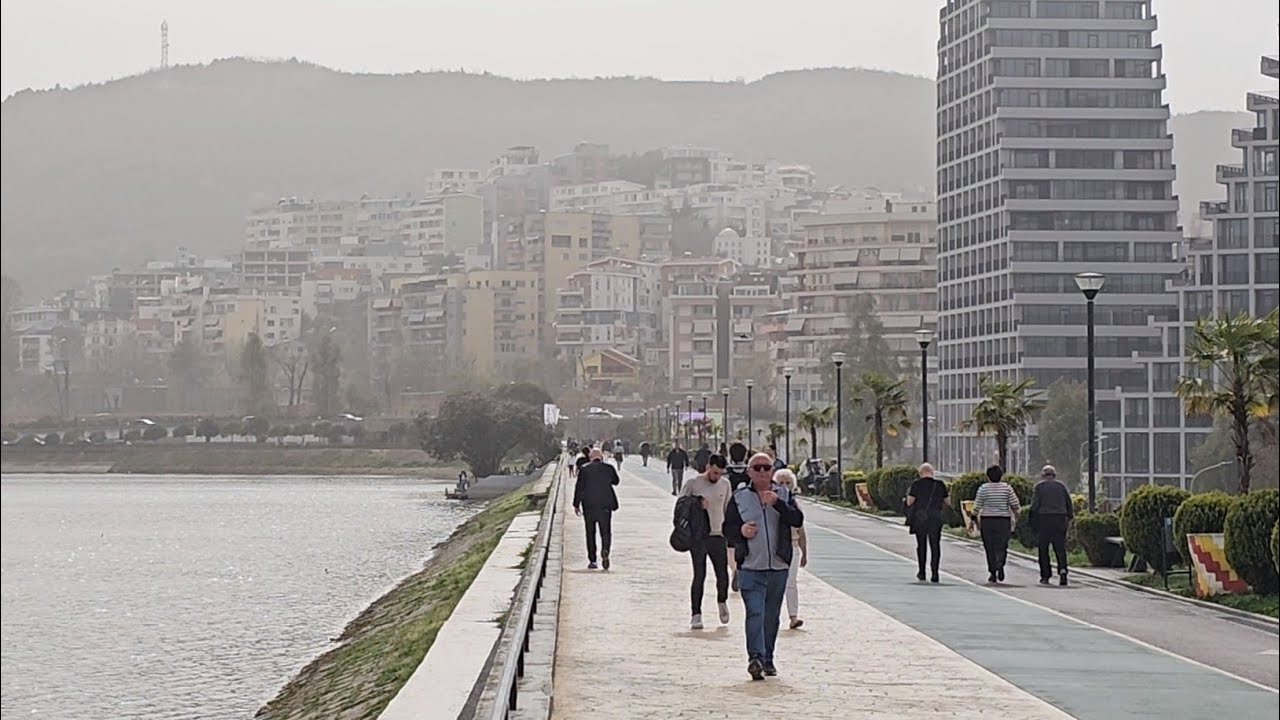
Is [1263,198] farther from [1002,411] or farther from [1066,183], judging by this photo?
[1002,411]

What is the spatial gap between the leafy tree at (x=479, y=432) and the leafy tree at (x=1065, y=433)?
173 ft

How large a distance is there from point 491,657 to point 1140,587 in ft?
37.3

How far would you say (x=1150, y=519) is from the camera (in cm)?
2673

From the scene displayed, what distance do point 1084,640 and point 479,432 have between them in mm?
120177

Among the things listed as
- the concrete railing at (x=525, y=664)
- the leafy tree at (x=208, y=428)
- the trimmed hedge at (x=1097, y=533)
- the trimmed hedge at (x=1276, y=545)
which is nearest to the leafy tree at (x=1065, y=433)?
the trimmed hedge at (x=1097, y=533)

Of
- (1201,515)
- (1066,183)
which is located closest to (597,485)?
(1201,515)

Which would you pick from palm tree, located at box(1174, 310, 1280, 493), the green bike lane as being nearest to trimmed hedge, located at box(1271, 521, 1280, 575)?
the green bike lane

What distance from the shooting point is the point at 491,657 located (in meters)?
18.2

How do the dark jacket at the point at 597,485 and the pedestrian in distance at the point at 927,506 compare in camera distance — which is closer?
the pedestrian in distance at the point at 927,506

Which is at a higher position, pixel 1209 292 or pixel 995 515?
pixel 1209 292

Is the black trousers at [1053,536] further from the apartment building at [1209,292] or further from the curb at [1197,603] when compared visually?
the apartment building at [1209,292]

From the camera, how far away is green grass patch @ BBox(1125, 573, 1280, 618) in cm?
2177

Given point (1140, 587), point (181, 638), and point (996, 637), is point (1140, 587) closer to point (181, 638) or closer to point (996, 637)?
point (996, 637)

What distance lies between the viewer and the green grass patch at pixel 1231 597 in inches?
857
